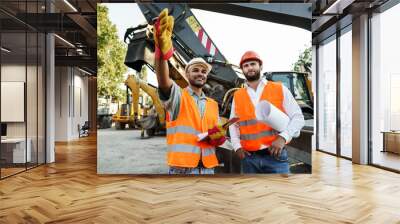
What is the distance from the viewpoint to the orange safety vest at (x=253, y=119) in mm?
6031

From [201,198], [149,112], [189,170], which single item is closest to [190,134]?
[189,170]

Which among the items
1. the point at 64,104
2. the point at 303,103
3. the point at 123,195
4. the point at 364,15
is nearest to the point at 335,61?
the point at 364,15

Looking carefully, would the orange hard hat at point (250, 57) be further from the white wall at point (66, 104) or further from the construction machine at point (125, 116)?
the white wall at point (66, 104)

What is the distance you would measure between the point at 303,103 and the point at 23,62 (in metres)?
4.94

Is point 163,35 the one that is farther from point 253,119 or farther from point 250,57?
point 253,119

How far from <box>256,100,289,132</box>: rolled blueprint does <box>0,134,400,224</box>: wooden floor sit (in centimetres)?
88

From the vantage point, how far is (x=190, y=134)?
605 centimetres

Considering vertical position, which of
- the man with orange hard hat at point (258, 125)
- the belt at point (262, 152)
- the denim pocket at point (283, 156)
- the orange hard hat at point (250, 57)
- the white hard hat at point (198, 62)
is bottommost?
the denim pocket at point (283, 156)

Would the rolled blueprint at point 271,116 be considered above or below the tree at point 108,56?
below

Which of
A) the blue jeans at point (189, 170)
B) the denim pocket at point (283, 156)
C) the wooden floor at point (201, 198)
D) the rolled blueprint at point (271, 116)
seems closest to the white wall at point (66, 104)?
the wooden floor at point (201, 198)

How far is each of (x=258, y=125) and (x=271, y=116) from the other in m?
0.25

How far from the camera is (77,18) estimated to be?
316 inches

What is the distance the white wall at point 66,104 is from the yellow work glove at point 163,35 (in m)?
9.35

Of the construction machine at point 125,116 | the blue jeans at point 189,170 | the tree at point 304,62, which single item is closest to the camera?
the blue jeans at point 189,170
